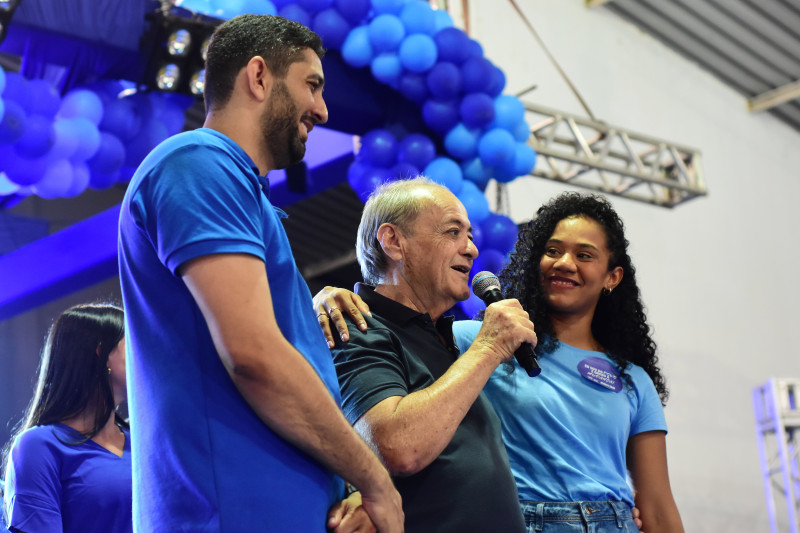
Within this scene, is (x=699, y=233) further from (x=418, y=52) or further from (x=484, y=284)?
(x=484, y=284)

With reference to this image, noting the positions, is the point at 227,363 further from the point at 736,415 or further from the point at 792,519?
the point at 736,415

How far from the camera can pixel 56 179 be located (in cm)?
384

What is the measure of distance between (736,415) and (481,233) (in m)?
5.22

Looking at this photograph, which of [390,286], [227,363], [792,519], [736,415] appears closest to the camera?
[227,363]

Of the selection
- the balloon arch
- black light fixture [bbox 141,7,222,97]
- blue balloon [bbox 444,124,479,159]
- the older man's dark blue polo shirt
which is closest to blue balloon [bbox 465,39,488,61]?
the balloon arch

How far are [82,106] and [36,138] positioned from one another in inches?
11.2

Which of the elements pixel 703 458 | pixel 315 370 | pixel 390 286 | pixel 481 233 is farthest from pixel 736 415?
pixel 315 370

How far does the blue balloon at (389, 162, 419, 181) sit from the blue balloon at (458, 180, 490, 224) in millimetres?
262

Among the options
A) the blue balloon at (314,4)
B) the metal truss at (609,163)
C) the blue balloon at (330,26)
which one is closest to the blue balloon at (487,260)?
the blue balloon at (330,26)

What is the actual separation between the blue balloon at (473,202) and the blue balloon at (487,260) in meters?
0.12

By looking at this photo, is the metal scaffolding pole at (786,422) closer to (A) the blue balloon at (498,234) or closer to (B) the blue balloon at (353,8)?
(A) the blue balloon at (498,234)

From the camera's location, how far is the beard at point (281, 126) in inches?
52.9

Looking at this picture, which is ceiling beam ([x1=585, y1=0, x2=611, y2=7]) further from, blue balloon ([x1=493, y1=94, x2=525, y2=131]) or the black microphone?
the black microphone

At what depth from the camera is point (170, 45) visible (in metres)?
4.13
